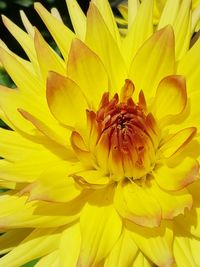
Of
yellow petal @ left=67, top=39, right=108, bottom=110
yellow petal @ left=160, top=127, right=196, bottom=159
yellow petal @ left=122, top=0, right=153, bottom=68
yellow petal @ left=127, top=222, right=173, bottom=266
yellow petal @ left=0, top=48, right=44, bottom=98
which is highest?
yellow petal @ left=122, top=0, right=153, bottom=68

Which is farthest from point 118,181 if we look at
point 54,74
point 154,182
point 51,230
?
point 54,74

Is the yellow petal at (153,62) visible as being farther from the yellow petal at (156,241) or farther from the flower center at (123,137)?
the yellow petal at (156,241)

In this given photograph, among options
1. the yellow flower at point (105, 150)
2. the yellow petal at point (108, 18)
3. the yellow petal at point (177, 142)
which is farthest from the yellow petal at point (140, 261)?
the yellow petal at point (108, 18)

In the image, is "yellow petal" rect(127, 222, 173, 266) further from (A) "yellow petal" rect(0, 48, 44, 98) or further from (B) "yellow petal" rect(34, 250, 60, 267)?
(A) "yellow petal" rect(0, 48, 44, 98)

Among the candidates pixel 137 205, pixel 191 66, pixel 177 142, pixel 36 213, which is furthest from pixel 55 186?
pixel 191 66

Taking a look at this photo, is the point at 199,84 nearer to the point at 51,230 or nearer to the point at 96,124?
the point at 96,124

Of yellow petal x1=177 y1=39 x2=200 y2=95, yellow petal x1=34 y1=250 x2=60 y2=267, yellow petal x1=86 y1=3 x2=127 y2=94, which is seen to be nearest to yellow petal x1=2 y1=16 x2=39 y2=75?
yellow petal x1=86 y1=3 x2=127 y2=94
